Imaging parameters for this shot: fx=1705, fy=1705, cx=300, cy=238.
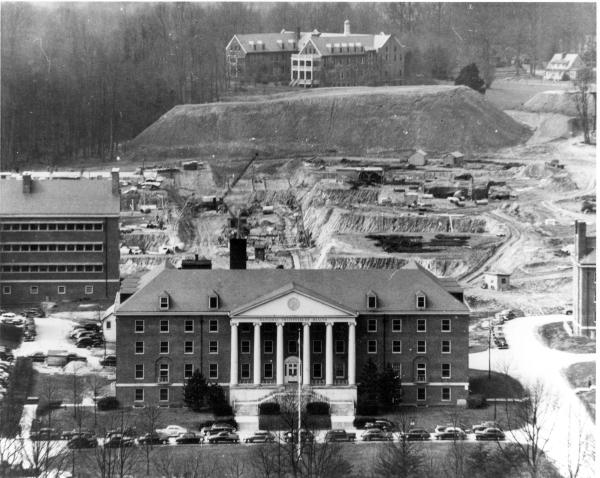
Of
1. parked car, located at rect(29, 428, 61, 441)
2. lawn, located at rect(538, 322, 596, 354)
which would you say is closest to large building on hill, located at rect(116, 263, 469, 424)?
parked car, located at rect(29, 428, 61, 441)

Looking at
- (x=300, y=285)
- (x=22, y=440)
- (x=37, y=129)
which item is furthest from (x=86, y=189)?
(x=22, y=440)

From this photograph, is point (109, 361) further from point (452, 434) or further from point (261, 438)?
point (452, 434)

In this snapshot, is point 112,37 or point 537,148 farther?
point 537,148

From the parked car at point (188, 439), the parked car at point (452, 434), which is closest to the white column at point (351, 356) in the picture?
the parked car at point (452, 434)

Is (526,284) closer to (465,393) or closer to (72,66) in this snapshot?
A: (465,393)

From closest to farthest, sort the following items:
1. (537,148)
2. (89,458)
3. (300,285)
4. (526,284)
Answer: (89,458) → (300,285) → (526,284) → (537,148)

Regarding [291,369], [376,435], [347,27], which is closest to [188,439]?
[291,369]

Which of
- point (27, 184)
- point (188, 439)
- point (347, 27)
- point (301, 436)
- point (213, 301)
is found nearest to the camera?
point (301, 436)
